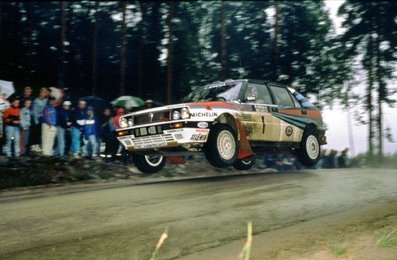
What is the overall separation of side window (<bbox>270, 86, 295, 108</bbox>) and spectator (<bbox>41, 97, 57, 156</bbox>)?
5.62m

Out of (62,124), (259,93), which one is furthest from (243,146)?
(62,124)

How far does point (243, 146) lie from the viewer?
827 centimetres

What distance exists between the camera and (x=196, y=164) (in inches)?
555

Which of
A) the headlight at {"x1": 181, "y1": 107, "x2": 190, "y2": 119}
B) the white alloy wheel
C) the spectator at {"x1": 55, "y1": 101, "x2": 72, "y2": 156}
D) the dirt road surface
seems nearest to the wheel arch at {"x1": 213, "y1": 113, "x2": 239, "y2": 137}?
the white alloy wheel

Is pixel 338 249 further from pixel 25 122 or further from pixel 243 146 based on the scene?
pixel 25 122

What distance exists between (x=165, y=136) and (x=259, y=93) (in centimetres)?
261

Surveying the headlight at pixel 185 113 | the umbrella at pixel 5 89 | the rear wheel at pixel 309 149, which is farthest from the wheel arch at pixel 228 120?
the umbrella at pixel 5 89

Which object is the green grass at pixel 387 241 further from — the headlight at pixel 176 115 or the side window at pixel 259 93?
the side window at pixel 259 93

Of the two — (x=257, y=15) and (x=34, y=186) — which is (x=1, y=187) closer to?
(x=34, y=186)

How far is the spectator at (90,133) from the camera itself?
11.3 metres

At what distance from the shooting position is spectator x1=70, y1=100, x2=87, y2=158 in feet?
36.7

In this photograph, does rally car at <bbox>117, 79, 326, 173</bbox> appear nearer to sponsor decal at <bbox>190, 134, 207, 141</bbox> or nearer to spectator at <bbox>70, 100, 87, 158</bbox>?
sponsor decal at <bbox>190, 134, 207, 141</bbox>

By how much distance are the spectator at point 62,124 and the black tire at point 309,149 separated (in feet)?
19.9

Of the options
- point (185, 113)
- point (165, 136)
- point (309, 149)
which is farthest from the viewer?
point (309, 149)
